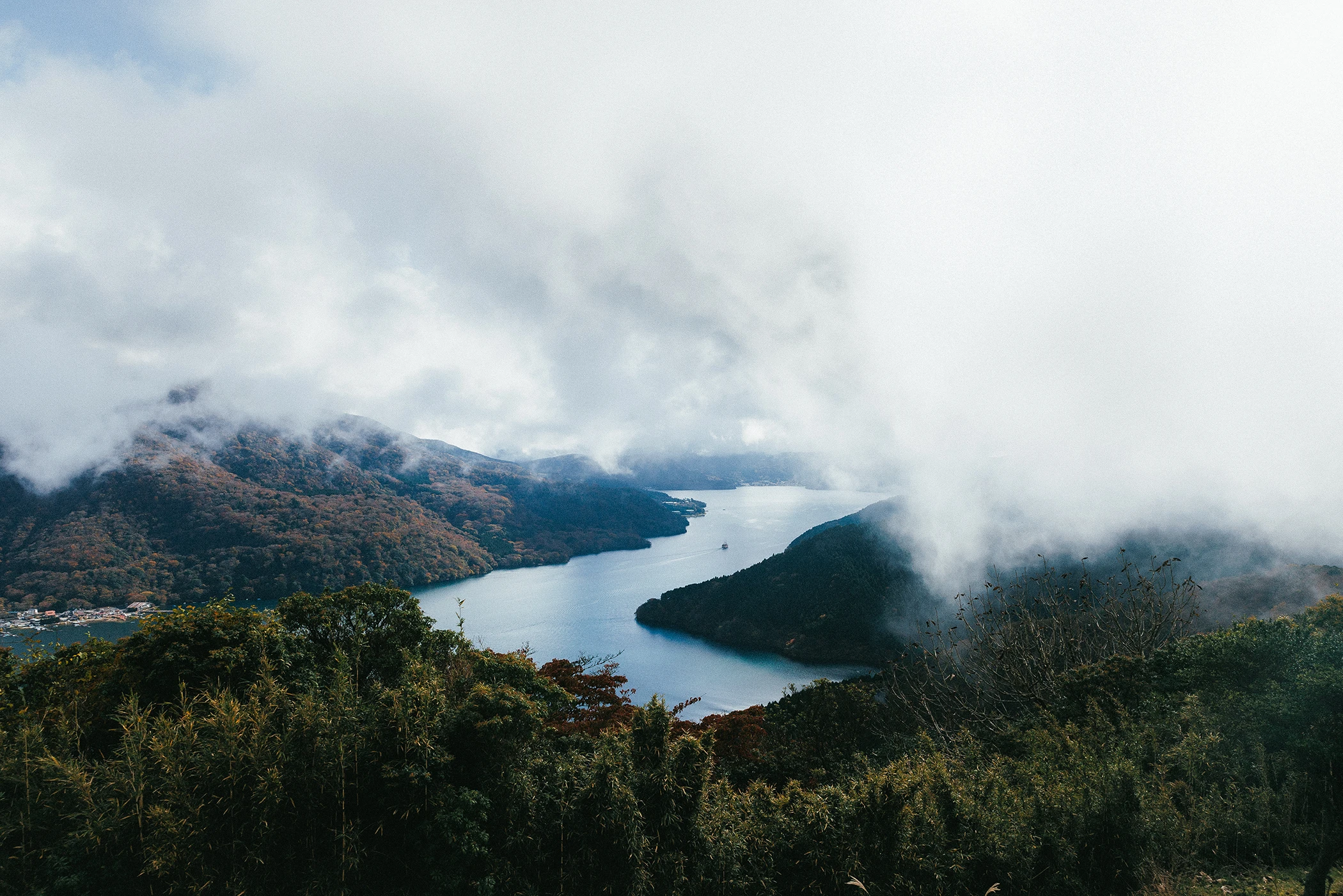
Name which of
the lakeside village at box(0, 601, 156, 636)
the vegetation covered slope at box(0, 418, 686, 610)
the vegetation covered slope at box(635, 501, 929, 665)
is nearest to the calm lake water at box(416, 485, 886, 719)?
the vegetation covered slope at box(635, 501, 929, 665)

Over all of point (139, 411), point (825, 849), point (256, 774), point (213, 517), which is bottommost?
point (825, 849)

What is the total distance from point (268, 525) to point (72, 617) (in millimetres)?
30823

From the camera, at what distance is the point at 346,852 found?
681cm

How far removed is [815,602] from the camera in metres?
68.3

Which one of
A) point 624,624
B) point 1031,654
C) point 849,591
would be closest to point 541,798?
point 1031,654

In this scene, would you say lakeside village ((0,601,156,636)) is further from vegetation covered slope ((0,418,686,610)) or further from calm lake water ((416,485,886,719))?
calm lake water ((416,485,886,719))

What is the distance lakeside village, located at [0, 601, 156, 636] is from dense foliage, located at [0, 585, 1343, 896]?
2915 inches

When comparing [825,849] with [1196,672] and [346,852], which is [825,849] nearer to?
[346,852]

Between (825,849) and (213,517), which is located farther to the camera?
(213,517)

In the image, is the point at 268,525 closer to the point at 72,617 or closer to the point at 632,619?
the point at 72,617

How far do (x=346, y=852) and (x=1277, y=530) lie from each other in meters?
87.5

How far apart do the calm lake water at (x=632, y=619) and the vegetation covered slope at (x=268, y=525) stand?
34.4 feet

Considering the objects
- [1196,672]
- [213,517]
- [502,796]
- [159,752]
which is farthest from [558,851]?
[213,517]

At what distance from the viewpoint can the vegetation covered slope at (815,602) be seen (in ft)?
209
